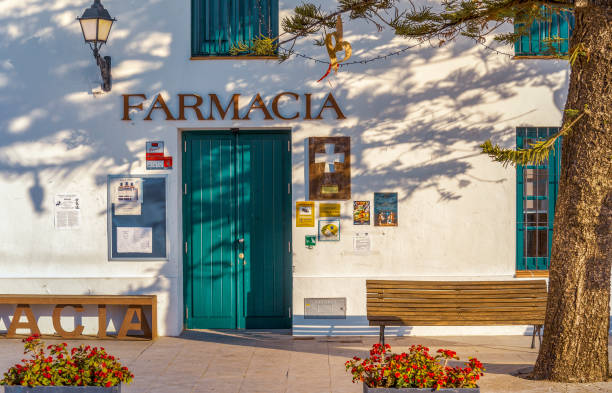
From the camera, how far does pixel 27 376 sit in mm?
4820

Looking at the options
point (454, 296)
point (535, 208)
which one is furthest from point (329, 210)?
point (535, 208)

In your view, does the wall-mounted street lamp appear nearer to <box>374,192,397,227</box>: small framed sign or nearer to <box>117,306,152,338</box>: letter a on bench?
<box>117,306,152,338</box>: letter a on bench

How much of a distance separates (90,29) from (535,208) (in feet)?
18.9

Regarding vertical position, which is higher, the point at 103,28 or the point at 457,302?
the point at 103,28

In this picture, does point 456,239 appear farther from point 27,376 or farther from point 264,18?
point 27,376

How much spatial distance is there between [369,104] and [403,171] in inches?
36.2

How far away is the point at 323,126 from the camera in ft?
28.3

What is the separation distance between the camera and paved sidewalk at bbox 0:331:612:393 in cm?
650

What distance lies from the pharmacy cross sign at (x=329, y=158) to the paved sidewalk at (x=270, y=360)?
208cm

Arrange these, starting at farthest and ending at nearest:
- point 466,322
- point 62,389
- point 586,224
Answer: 1. point 466,322
2. point 586,224
3. point 62,389

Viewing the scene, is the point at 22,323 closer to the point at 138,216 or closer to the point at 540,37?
the point at 138,216

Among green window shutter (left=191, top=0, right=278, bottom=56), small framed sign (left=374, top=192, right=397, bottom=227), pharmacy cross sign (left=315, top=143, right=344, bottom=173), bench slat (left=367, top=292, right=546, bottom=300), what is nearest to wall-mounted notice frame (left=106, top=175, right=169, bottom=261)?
green window shutter (left=191, top=0, right=278, bottom=56)

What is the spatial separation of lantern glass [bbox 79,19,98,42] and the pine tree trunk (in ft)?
17.1

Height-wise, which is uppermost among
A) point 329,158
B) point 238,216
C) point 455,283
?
point 329,158
